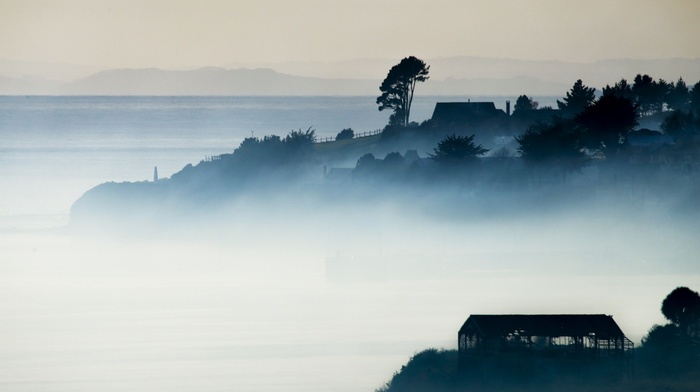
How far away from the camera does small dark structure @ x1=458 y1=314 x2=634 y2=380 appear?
74.4 m

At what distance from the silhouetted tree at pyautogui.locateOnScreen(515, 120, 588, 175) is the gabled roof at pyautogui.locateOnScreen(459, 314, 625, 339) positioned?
221 ft

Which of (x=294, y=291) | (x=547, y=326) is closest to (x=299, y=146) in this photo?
(x=294, y=291)

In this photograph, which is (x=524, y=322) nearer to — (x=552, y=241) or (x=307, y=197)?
(x=552, y=241)

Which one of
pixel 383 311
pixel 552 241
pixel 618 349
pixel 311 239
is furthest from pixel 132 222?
pixel 618 349

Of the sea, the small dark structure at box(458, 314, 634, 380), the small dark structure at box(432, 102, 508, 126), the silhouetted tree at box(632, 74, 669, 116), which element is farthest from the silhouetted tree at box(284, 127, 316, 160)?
the small dark structure at box(458, 314, 634, 380)

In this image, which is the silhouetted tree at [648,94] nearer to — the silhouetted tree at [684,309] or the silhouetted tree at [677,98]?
the silhouetted tree at [677,98]

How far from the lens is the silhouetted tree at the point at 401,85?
163m

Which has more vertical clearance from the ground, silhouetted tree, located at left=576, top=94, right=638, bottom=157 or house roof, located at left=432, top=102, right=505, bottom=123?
house roof, located at left=432, top=102, right=505, bottom=123

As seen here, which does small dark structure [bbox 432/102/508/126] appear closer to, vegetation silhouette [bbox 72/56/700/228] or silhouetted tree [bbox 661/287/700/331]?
vegetation silhouette [bbox 72/56/700/228]

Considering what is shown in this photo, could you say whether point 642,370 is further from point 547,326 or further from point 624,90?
point 624,90

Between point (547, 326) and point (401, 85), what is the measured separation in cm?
8951

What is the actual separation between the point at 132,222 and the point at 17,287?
39.0 metres

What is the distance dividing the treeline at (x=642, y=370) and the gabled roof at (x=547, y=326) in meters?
1.69

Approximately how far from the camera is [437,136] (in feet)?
523
